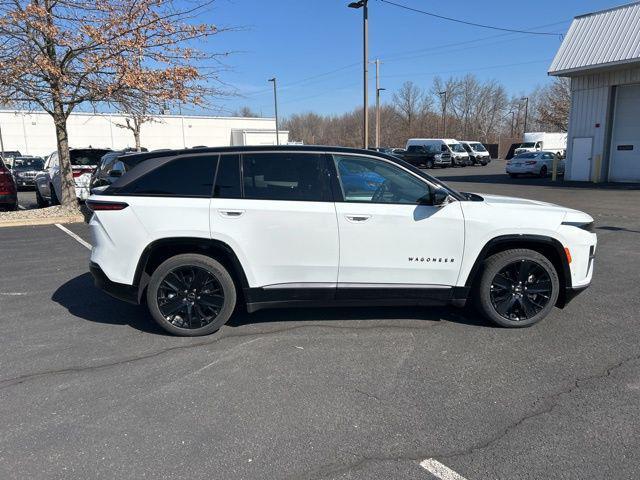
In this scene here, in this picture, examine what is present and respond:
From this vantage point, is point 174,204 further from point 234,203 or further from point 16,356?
point 16,356

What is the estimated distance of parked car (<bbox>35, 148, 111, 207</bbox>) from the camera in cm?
1277

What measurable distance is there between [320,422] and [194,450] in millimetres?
793

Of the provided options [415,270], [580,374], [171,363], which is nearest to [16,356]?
[171,363]

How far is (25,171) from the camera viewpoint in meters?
22.7

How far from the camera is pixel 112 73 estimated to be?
10.3 metres

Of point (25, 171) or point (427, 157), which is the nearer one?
point (25, 171)

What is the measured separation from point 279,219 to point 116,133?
54.2m

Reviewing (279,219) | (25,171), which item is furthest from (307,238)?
(25,171)

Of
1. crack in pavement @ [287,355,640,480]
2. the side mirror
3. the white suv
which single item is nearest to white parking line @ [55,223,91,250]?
the white suv

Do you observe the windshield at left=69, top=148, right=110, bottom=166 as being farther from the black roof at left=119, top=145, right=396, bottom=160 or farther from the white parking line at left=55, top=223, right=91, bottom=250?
the black roof at left=119, top=145, right=396, bottom=160

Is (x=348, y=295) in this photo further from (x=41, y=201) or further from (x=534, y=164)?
(x=534, y=164)

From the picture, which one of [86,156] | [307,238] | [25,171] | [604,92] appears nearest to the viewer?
[307,238]

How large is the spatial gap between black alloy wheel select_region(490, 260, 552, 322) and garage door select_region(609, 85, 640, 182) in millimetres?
19841

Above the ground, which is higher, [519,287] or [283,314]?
[519,287]
